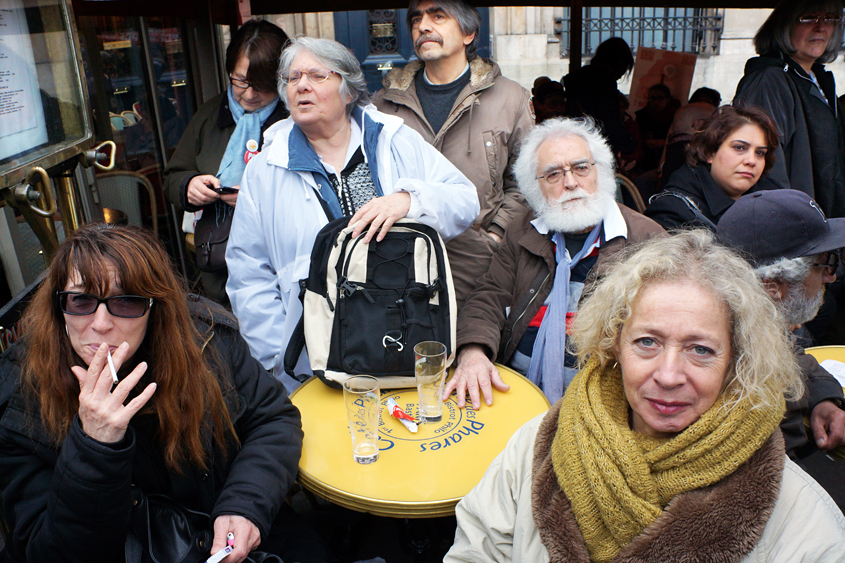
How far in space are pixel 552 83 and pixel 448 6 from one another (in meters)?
2.71

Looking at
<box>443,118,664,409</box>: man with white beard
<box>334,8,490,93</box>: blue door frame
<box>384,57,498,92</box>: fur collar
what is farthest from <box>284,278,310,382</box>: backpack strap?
<box>334,8,490,93</box>: blue door frame

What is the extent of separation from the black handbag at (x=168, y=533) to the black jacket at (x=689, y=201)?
7.35 ft

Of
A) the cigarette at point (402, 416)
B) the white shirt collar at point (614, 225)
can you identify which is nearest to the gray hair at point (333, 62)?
the white shirt collar at point (614, 225)

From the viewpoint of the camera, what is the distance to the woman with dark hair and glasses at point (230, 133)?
2929 mm

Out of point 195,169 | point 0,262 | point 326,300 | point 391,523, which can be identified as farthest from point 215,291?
point 391,523

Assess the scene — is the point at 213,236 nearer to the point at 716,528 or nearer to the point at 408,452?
the point at 408,452

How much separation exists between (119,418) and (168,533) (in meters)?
0.43

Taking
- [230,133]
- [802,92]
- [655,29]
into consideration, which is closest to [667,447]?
[230,133]

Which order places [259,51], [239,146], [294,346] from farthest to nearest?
1. [239,146]
2. [259,51]
3. [294,346]

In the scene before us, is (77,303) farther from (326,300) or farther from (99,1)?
(99,1)

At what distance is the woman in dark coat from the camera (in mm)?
2934

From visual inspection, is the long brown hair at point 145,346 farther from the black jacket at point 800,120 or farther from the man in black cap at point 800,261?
the black jacket at point 800,120

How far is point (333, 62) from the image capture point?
250 centimetres

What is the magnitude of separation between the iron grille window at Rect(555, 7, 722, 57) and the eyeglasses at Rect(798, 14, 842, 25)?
10471 mm
